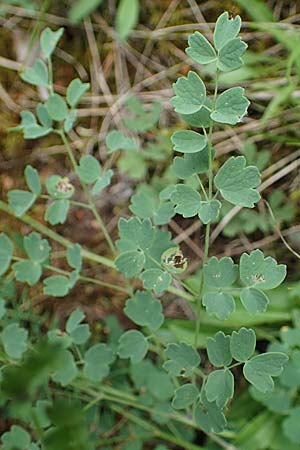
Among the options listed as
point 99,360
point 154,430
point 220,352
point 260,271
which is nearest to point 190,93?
point 260,271

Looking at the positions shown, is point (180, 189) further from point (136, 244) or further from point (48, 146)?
point (48, 146)

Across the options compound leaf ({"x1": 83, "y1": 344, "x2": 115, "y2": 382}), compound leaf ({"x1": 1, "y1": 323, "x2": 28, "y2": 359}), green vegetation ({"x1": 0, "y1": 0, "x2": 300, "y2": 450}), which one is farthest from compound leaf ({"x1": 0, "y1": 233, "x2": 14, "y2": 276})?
compound leaf ({"x1": 83, "y1": 344, "x2": 115, "y2": 382})

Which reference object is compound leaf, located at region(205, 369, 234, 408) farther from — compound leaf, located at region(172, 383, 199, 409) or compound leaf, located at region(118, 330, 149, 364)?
compound leaf, located at region(118, 330, 149, 364)

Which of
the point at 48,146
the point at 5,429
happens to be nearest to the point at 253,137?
the point at 48,146

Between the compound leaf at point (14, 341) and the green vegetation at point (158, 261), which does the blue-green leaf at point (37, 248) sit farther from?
the compound leaf at point (14, 341)

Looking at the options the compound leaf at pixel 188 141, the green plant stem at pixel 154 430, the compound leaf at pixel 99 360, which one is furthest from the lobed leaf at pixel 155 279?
the green plant stem at pixel 154 430

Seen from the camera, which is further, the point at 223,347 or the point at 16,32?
the point at 16,32
